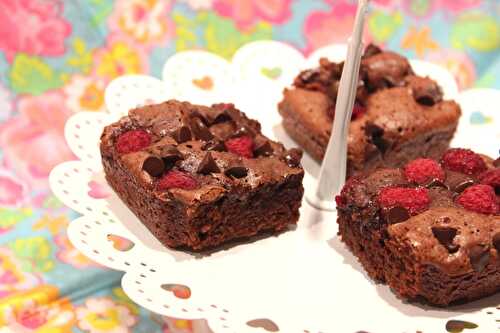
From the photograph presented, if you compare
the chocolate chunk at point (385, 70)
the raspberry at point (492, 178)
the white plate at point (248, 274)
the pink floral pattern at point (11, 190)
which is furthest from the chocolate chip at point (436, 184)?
the pink floral pattern at point (11, 190)

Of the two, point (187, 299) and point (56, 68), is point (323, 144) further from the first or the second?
point (56, 68)

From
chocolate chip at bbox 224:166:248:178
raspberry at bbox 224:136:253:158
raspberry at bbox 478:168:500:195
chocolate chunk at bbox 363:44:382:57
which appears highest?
chocolate chunk at bbox 363:44:382:57

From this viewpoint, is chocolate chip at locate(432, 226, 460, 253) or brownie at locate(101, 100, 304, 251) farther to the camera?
brownie at locate(101, 100, 304, 251)

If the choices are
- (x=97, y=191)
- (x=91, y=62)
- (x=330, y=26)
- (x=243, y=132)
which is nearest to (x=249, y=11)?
(x=330, y=26)

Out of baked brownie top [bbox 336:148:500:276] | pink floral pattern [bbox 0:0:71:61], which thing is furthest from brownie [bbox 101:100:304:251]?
pink floral pattern [bbox 0:0:71:61]

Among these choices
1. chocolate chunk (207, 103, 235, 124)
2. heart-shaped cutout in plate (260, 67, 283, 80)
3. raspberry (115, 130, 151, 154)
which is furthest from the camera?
heart-shaped cutout in plate (260, 67, 283, 80)

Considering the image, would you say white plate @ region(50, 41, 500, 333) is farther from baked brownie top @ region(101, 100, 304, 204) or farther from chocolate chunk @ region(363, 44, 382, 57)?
chocolate chunk @ region(363, 44, 382, 57)

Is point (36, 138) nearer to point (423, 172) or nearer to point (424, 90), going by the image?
point (424, 90)
